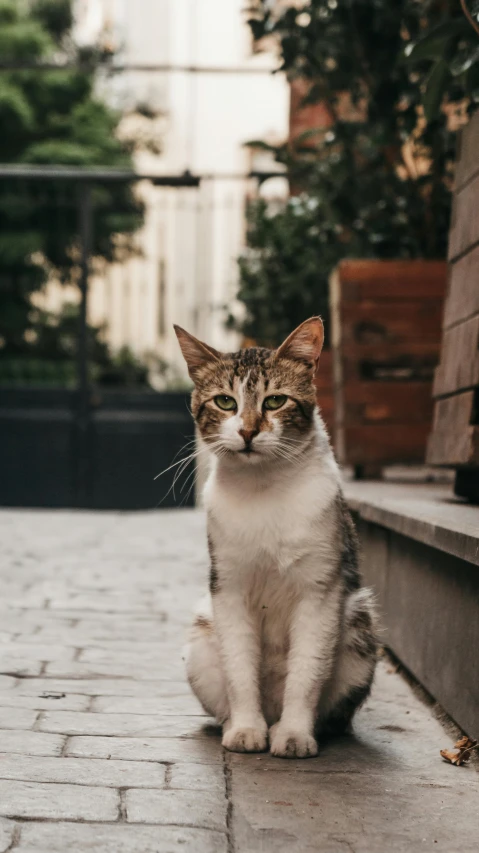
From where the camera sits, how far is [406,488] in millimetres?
4902

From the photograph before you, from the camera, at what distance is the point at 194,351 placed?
2893mm

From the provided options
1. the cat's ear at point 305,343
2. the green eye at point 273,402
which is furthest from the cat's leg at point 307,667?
the cat's ear at point 305,343

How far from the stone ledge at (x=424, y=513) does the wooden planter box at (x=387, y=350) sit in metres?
0.31

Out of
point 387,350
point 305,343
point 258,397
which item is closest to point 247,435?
point 258,397

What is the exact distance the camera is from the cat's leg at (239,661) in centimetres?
266

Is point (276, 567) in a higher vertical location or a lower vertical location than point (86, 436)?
higher

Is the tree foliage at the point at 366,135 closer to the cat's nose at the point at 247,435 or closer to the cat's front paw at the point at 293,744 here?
the cat's nose at the point at 247,435

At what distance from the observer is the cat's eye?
274cm

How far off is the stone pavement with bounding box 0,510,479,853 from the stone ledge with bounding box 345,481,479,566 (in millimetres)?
536

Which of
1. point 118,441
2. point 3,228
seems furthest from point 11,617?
point 3,228

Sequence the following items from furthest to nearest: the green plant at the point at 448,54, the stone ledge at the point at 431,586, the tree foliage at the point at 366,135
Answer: the tree foliage at the point at 366,135 → the green plant at the point at 448,54 → the stone ledge at the point at 431,586

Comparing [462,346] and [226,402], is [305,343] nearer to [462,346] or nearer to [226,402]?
[226,402]

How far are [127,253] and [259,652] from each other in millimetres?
10573

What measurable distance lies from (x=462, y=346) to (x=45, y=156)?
1593 cm
